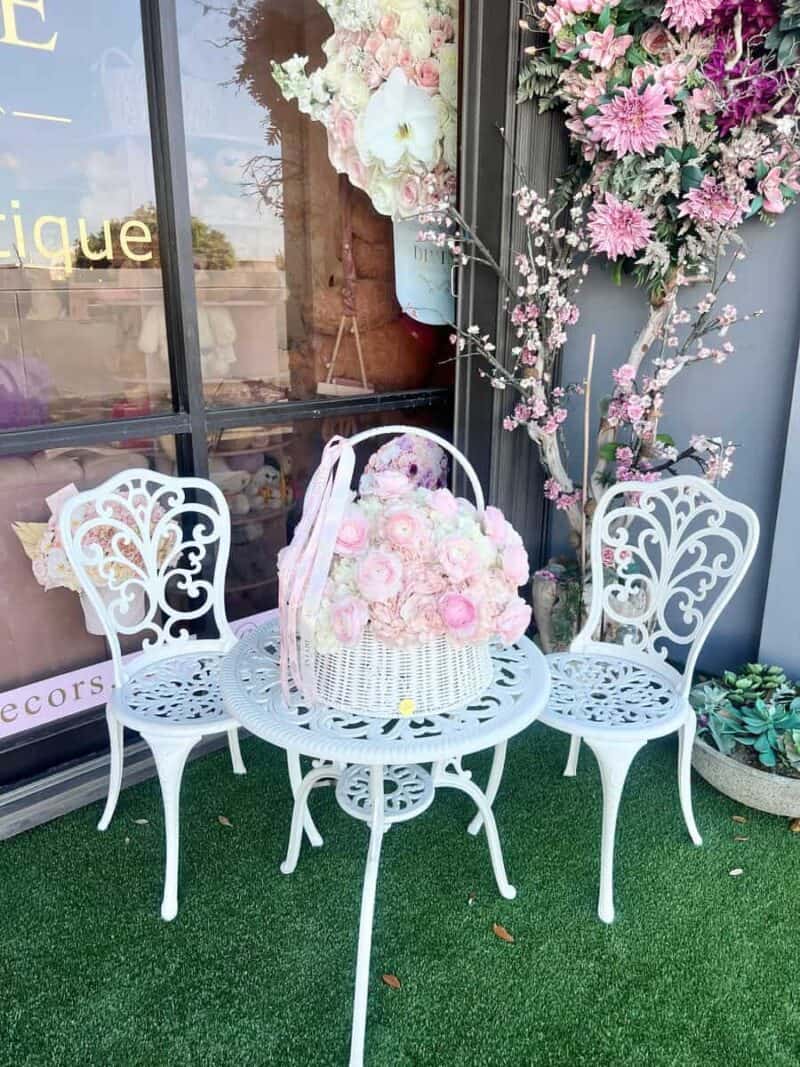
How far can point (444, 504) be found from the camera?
132 centimetres

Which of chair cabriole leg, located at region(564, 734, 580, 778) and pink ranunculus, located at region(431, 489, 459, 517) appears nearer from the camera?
pink ranunculus, located at region(431, 489, 459, 517)

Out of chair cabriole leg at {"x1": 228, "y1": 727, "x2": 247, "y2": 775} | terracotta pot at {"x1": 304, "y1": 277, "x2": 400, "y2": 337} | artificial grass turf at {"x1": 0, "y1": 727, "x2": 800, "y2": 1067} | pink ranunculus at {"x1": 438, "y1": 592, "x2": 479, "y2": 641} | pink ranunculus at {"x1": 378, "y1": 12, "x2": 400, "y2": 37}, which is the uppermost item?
pink ranunculus at {"x1": 378, "y1": 12, "x2": 400, "y2": 37}

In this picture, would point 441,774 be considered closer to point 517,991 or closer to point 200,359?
point 517,991

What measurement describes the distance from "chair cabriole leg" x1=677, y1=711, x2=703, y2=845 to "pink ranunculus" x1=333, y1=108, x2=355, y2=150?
2.09m

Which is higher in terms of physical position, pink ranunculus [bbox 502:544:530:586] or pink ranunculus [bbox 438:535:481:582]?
pink ranunculus [bbox 438:535:481:582]

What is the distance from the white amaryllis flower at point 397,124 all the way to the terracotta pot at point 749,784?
2.08 meters

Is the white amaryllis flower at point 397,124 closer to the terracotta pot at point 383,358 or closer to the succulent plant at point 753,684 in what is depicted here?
the terracotta pot at point 383,358

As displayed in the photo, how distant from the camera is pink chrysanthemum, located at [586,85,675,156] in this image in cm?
196

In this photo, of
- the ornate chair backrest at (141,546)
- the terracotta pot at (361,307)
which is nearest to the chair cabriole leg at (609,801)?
the ornate chair backrest at (141,546)

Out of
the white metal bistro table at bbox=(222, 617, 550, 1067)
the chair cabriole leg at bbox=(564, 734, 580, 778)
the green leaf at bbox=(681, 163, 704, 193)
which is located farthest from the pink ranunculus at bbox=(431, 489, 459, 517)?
the green leaf at bbox=(681, 163, 704, 193)

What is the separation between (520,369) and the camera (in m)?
2.51

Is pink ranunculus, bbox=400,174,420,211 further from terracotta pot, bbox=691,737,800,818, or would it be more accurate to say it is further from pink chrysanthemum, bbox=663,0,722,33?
terracotta pot, bbox=691,737,800,818

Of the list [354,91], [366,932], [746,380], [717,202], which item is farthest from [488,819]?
[354,91]

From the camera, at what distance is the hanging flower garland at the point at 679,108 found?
1.94 m
